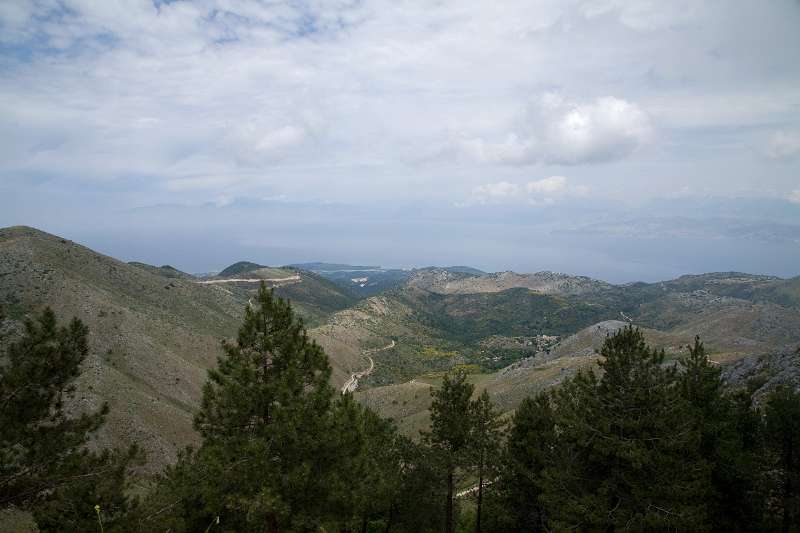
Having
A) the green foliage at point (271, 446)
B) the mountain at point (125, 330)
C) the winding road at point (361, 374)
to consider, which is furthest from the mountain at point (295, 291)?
the green foliage at point (271, 446)

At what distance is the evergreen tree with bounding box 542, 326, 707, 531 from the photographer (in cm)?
1383

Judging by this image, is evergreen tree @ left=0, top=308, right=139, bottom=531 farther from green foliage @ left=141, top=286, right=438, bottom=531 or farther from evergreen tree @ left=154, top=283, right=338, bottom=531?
evergreen tree @ left=154, top=283, right=338, bottom=531

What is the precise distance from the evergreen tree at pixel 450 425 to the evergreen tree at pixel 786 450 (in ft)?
38.6

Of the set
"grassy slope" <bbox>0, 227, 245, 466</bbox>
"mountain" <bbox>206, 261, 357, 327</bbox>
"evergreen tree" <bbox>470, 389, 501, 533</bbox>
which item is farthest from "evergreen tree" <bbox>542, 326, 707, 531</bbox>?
"mountain" <bbox>206, 261, 357, 327</bbox>

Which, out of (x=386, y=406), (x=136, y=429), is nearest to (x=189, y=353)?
(x=136, y=429)

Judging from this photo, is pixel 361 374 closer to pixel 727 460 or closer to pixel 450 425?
pixel 450 425

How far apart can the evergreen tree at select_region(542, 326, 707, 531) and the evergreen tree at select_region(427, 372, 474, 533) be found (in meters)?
5.33

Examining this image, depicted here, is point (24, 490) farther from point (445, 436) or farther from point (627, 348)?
point (627, 348)

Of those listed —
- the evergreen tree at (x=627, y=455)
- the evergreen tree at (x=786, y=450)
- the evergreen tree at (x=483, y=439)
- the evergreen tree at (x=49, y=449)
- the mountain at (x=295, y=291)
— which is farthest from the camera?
the mountain at (x=295, y=291)

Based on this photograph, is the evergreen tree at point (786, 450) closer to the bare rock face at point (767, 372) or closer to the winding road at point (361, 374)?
the bare rock face at point (767, 372)

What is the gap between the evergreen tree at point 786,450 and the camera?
55.6ft

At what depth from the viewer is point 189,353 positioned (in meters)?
A: 62.4

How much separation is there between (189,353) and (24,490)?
5377cm

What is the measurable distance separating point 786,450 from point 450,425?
13.2 metres
